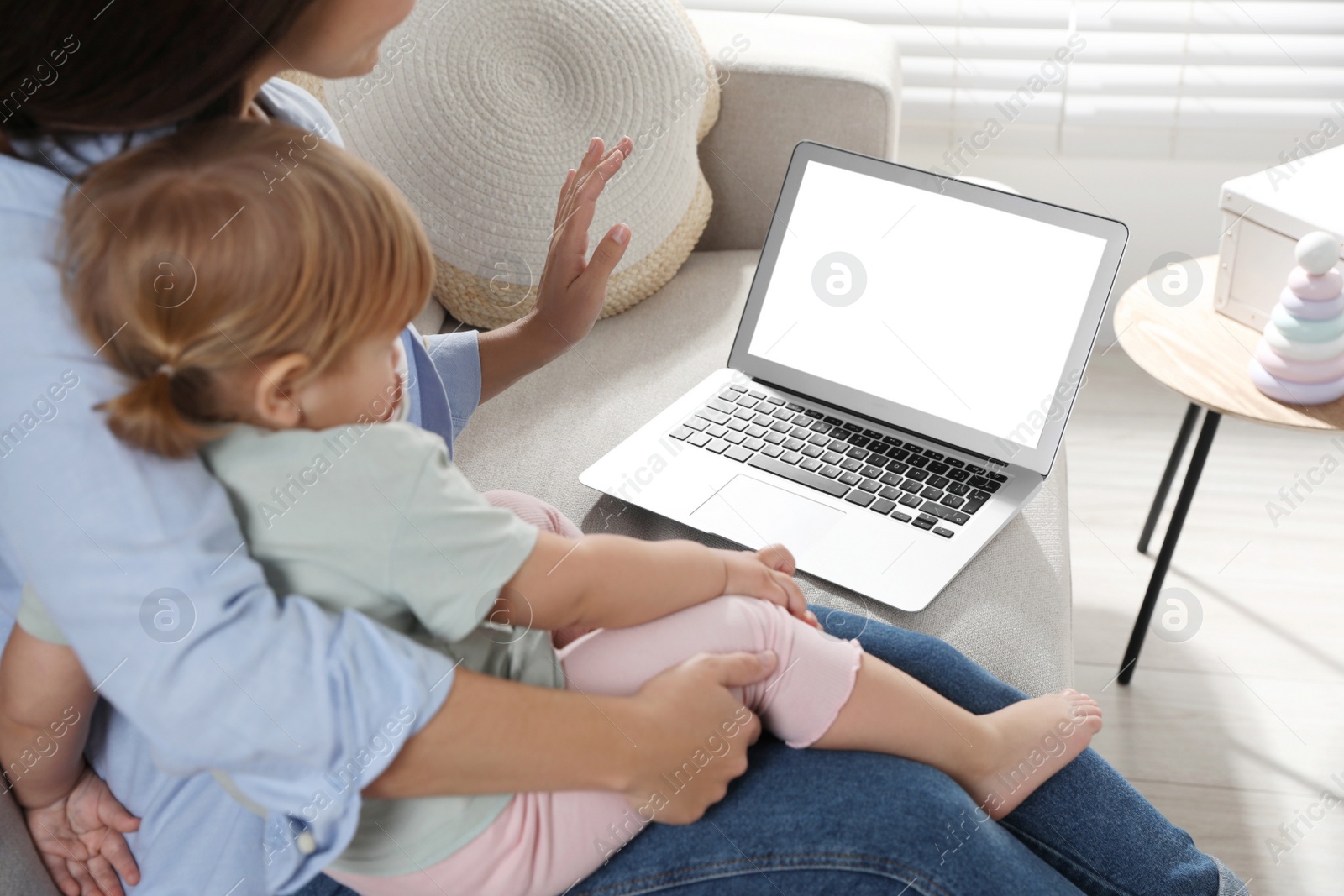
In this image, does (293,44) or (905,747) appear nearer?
(293,44)

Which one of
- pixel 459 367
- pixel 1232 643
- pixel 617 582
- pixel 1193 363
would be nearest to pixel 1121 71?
pixel 1193 363

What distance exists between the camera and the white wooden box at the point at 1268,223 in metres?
1.27

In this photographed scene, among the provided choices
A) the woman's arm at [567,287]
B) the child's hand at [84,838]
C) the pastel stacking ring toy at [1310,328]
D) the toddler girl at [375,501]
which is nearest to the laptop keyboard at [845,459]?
the woman's arm at [567,287]

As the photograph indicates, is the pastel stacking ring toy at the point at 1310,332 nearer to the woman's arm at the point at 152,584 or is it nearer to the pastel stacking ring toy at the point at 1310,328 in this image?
the pastel stacking ring toy at the point at 1310,328

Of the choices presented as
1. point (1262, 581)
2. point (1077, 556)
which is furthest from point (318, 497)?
point (1262, 581)

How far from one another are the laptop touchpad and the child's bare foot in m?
0.24

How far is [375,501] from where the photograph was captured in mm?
606

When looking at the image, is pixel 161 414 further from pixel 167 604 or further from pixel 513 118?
pixel 513 118

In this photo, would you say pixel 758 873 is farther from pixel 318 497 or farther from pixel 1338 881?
pixel 1338 881

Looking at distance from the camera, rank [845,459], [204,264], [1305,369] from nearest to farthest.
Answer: [204,264]
[845,459]
[1305,369]

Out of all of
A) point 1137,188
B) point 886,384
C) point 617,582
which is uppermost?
point 617,582

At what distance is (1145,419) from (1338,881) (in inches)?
38.0

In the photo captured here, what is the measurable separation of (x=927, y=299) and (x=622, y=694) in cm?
58

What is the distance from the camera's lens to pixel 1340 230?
1.22 m
